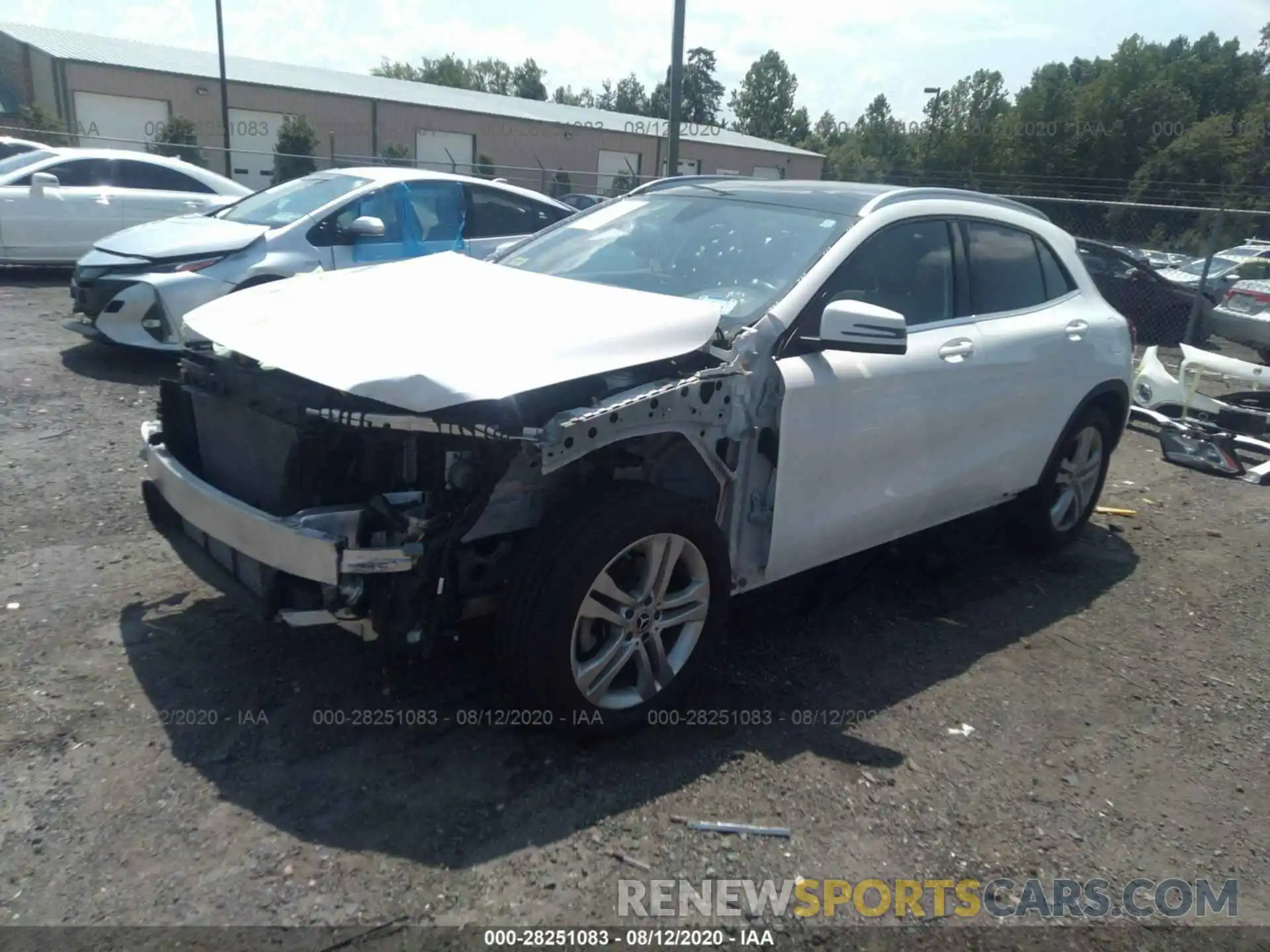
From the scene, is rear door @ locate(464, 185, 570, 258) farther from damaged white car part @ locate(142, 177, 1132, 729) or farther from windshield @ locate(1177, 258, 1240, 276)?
windshield @ locate(1177, 258, 1240, 276)

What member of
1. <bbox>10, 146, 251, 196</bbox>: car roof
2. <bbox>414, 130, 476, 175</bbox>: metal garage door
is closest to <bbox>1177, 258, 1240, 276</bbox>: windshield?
<bbox>10, 146, 251, 196</bbox>: car roof

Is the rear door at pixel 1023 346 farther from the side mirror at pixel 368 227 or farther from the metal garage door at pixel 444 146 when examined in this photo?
the metal garage door at pixel 444 146

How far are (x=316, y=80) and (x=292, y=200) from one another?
3411cm

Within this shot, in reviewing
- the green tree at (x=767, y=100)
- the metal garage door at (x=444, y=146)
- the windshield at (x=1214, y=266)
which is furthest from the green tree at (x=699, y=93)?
the windshield at (x=1214, y=266)

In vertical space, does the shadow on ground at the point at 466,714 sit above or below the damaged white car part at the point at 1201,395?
below

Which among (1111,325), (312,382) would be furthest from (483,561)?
(1111,325)

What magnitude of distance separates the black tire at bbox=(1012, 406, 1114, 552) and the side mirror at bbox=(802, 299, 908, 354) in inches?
81.0

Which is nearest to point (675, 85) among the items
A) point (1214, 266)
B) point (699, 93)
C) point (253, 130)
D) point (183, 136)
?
point (1214, 266)

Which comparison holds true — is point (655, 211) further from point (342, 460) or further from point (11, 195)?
point (11, 195)

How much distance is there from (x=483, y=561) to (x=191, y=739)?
111 cm

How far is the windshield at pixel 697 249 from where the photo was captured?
12.3ft

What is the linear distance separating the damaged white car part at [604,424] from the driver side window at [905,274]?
1cm

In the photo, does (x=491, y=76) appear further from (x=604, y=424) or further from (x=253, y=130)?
(x=604, y=424)

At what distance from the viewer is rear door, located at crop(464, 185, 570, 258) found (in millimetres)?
A: 8461
